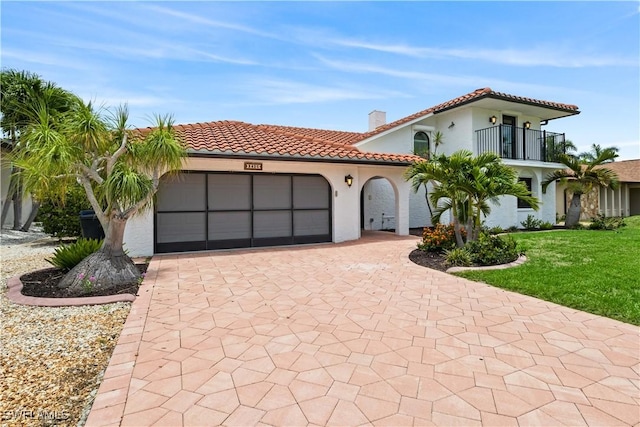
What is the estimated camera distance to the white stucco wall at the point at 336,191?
10.7m

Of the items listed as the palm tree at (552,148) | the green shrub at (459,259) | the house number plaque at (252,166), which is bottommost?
the green shrub at (459,259)

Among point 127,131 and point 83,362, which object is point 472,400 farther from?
point 127,131

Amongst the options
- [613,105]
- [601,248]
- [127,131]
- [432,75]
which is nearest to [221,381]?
[127,131]

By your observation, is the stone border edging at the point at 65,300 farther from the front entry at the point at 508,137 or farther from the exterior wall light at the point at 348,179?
the front entry at the point at 508,137

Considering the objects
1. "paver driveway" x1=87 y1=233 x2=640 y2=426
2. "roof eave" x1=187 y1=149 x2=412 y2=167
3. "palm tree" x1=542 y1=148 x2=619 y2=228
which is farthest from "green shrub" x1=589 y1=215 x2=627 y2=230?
"paver driveway" x1=87 y1=233 x2=640 y2=426

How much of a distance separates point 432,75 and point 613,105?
393 inches

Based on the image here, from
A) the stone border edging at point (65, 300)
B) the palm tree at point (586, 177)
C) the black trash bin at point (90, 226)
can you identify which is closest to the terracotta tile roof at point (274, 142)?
the palm tree at point (586, 177)

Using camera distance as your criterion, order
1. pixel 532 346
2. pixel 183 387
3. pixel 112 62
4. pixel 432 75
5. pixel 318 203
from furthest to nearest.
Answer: pixel 432 75 → pixel 318 203 → pixel 112 62 → pixel 532 346 → pixel 183 387

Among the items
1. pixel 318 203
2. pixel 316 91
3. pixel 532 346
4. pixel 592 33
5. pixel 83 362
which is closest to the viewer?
pixel 83 362

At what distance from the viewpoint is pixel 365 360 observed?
3.77 meters

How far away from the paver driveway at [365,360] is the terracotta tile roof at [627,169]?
31291 mm

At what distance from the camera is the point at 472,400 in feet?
9.86

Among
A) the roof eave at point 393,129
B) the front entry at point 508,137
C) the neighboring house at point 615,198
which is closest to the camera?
the roof eave at point 393,129

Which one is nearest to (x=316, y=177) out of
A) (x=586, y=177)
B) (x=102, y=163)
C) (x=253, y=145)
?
(x=253, y=145)
